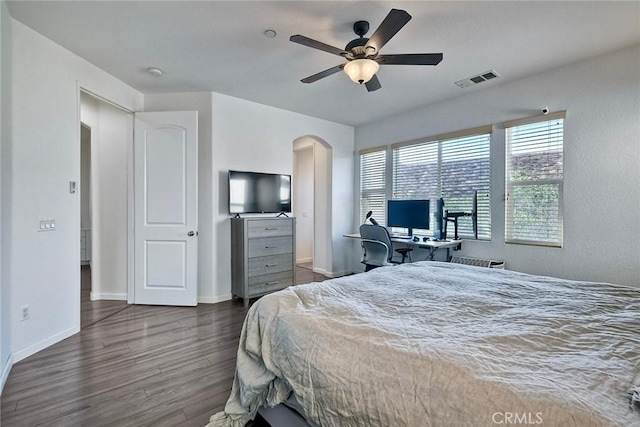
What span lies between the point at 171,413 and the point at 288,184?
3.12 meters

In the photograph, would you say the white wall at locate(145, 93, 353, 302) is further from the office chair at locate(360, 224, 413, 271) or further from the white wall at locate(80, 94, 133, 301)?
the office chair at locate(360, 224, 413, 271)

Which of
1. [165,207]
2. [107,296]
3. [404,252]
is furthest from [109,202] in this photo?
[404,252]

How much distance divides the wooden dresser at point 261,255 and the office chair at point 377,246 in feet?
3.35

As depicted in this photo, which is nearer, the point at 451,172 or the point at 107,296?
the point at 107,296

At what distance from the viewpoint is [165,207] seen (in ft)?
11.8

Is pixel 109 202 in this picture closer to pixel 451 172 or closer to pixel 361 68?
pixel 361 68

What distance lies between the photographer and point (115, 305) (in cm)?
357

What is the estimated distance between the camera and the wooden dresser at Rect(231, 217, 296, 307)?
12.0 feet

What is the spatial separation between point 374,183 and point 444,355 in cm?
421

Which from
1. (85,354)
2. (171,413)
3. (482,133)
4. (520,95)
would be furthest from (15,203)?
(520,95)

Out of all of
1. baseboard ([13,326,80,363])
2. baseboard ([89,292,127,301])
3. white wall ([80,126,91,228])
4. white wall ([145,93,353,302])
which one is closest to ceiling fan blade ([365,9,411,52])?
white wall ([145,93,353,302])

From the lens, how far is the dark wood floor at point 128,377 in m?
1.70

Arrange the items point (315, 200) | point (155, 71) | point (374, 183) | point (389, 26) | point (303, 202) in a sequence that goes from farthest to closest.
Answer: point (303, 202) < point (315, 200) < point (374, 183) < point (155, 71) < point (389, 26)

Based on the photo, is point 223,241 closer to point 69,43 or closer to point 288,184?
point 288,184
